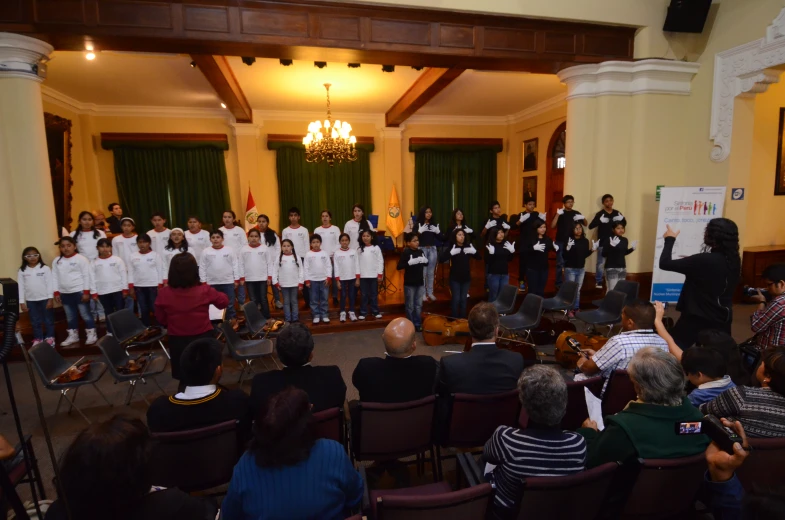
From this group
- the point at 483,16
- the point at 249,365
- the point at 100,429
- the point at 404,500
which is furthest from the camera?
the point at 483,16

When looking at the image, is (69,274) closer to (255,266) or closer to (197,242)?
(197,242)

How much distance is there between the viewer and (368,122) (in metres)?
10.6

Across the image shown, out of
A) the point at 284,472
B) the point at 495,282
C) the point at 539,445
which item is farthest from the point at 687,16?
the point at 284,472

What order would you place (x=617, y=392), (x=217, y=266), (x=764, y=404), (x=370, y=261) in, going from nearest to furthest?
1. (x=764, y=404)
2. (x=617, y=392)
3. (x=217, y=266)
4. (x=370, y=261)

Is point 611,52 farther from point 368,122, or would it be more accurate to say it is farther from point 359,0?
point 368,122

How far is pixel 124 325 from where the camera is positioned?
4422mm

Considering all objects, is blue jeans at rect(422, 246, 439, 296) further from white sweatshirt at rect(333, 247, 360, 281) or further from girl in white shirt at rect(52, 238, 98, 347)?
girl in white shirt at rect(52, 238, 98, 347)

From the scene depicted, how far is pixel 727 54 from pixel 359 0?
17.0 ft

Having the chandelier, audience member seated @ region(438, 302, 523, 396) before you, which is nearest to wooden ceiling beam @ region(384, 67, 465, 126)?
the chandelier

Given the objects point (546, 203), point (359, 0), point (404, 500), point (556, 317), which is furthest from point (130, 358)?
point (546, 203)

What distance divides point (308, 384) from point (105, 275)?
4.19 metres

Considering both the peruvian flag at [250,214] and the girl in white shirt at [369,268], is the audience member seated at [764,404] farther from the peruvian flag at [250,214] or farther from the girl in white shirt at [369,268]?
the peruvian flag at [250,214]

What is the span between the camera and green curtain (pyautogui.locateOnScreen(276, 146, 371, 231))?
1030 cm

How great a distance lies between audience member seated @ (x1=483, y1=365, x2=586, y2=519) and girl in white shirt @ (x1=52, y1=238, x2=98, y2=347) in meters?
5.34
